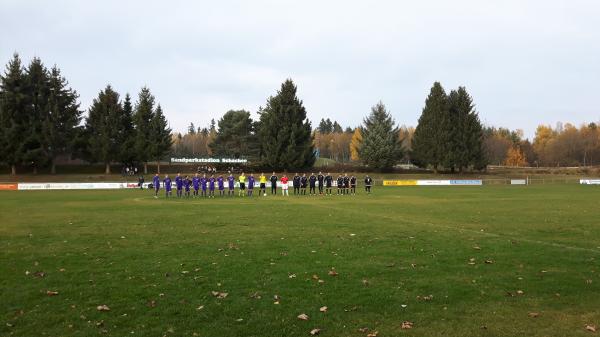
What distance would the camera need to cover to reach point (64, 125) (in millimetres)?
64125

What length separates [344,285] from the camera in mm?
8766

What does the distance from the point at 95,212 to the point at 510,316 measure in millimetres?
20137

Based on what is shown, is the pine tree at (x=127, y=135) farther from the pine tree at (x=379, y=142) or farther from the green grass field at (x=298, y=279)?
the green grass field at (x=298, y=279)

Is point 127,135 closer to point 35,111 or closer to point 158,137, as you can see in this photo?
point 158,137

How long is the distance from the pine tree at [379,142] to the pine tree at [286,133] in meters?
9.46

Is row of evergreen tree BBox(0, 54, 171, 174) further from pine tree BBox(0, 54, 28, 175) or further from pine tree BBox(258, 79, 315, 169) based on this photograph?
pine tree BBox(258, 79, 315, 169)

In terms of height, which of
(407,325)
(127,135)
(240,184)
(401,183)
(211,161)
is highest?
(127,135)

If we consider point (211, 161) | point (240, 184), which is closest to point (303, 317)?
point (240, 184)

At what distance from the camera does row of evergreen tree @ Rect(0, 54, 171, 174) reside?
6038cm

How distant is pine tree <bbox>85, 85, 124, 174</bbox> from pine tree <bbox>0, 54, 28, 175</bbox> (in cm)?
835

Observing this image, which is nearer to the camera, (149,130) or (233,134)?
(149,130)

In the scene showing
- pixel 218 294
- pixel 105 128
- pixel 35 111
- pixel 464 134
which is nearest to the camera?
pixel 218 294

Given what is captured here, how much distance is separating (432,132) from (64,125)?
5344cm

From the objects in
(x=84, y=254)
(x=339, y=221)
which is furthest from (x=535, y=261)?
(x=84, y=254)
